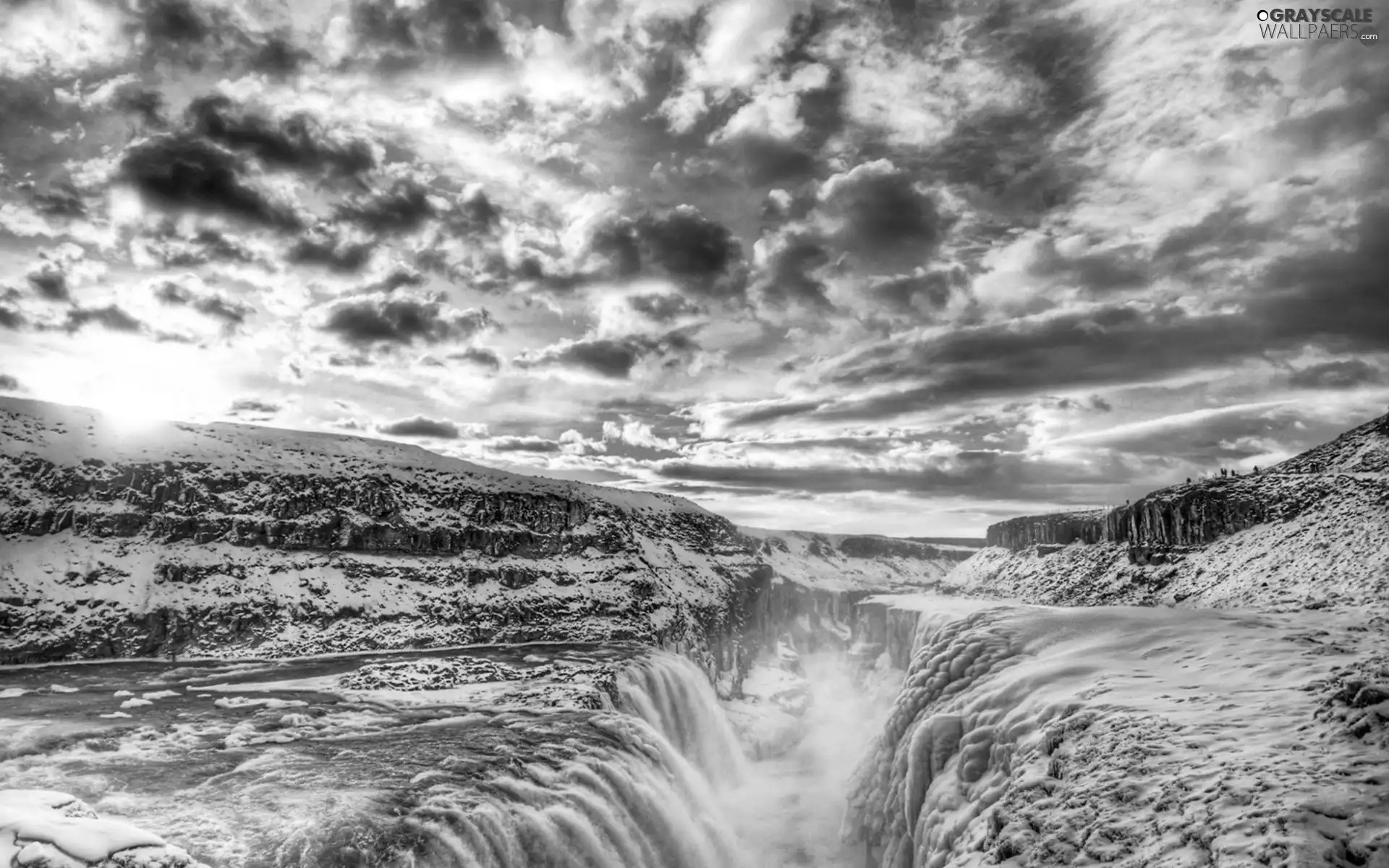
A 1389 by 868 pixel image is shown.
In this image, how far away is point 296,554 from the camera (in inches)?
2640

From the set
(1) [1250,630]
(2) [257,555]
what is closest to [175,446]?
(2) [257,555]

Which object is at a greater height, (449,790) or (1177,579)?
(1177,579)

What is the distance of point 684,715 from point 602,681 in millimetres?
8831

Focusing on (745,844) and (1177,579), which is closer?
(745,844)

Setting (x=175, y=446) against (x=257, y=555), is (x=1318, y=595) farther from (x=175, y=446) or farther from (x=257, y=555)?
(x=175, y=446)

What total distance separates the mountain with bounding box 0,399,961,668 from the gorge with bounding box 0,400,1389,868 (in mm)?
328

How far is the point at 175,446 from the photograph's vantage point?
70438mm

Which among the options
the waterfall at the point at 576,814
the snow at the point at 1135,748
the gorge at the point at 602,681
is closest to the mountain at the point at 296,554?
the gorge at the point at 602,681

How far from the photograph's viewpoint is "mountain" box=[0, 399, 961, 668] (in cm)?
5466

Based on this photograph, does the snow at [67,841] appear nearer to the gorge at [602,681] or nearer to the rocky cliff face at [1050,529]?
the gorge at [602,681]

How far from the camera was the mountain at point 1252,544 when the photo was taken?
34.2m

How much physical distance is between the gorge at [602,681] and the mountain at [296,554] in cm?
33

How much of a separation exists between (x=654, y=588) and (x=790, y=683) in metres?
18.6

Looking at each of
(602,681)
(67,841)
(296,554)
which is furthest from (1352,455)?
(296,554)
